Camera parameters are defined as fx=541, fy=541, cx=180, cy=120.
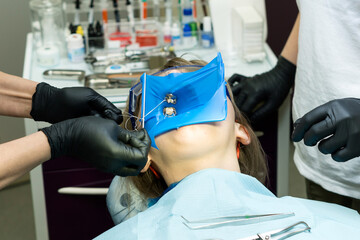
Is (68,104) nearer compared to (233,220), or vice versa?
(233,220)

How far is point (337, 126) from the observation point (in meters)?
1.49

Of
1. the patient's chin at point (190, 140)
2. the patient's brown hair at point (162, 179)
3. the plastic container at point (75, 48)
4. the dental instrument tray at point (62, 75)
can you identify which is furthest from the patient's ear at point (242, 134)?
the plastic container at point (75, 48)

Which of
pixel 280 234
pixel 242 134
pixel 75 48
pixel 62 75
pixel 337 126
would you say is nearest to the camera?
pixel 280 234

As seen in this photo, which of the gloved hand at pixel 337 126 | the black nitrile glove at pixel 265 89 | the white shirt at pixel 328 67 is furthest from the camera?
the black nitrile glove at pixel 265 89

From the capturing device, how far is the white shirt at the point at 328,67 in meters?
1.70

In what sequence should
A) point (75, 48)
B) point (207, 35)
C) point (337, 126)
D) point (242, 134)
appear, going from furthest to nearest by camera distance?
point (207, 35), point (75, 48), point (242, 134), point (337, 126)

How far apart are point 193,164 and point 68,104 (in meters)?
0.47

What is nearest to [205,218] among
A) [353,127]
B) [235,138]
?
[235,138]

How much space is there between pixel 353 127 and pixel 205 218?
488mm

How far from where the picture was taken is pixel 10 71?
263cm

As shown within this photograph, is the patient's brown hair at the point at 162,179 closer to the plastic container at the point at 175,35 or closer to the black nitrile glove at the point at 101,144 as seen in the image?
the black nitrile glove at the point at 101,144

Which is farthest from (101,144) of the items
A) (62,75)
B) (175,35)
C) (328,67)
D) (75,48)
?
(175,35)

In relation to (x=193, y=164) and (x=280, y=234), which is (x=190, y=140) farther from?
(x=280, y=234)

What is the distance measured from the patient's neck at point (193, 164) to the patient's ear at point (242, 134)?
100mm
